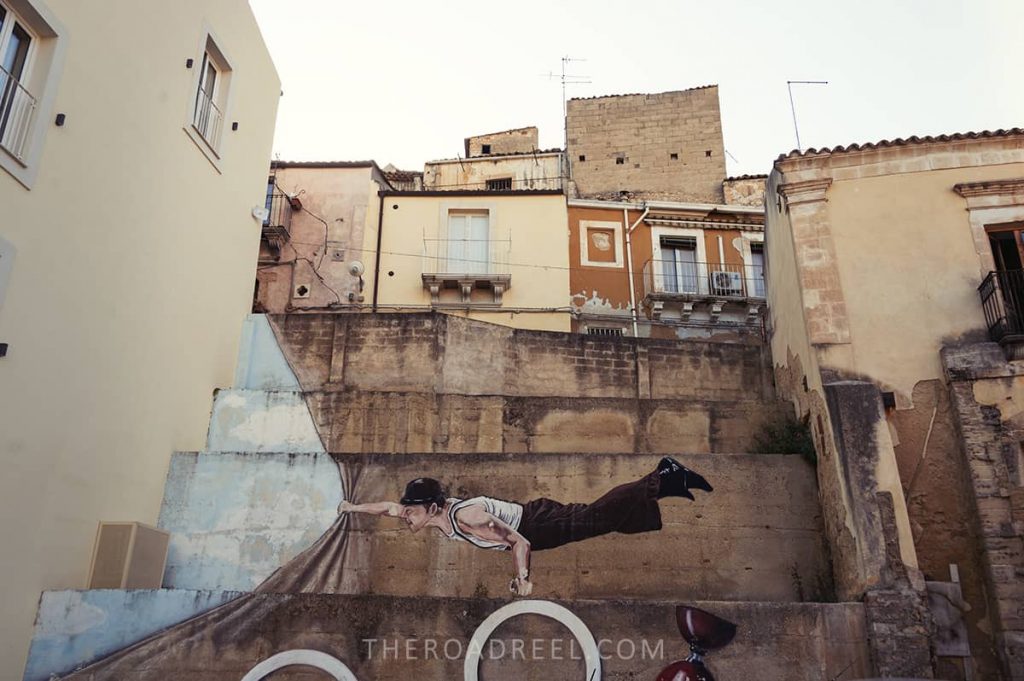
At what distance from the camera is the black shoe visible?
12109 millimetres

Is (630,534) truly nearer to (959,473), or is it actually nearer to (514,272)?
(959,473)

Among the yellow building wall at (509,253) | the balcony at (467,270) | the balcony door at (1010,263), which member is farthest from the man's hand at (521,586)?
the balcony at (467,270)

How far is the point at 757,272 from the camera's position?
76.3ft

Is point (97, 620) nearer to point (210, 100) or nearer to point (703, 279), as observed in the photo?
point (210, 100)

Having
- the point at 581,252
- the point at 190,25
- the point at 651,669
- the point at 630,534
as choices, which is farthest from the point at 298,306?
the point at 651,669

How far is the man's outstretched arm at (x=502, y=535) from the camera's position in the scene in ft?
38.0

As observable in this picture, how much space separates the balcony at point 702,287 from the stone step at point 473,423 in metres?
8.11

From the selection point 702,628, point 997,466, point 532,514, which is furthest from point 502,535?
point 997,466

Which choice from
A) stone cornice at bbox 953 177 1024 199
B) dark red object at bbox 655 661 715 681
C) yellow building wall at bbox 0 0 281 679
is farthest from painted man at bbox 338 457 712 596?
stone cornice at bbox 953 177 1024 199

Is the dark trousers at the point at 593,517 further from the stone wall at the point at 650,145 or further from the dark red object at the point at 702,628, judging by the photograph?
the stone wall at the point at 650,145

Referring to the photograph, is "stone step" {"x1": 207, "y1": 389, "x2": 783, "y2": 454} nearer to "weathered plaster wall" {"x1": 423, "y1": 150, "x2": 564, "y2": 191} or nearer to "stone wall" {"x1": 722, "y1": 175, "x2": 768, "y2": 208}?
"stone wall" {"x1": 722, "y1": 175, "x2": 768, "y2": 208}

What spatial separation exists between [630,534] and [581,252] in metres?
12.4

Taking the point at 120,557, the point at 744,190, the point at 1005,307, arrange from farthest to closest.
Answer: the point at 744,190, the point at 1005,307, the point at 120,557

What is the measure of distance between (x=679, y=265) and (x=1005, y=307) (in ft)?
39.5
